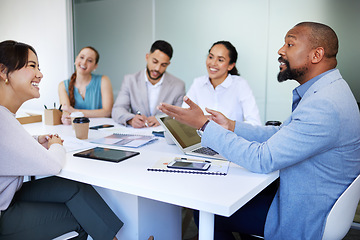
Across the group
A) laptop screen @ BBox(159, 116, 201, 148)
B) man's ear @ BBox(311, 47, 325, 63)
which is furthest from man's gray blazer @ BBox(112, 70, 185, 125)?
man's ear @ BBox(311, 47, 325, 63)

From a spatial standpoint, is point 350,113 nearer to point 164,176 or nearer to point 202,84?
point 164,176

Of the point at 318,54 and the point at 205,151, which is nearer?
the point at 318,54

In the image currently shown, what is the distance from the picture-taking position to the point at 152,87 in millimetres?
3391

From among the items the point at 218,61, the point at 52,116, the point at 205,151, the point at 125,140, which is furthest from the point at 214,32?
the point at 205,151

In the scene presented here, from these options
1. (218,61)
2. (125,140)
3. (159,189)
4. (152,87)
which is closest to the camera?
(159,189)

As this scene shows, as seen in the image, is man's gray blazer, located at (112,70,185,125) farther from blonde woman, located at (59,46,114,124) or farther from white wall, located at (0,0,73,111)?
white wall, located at (0,0,73,111)

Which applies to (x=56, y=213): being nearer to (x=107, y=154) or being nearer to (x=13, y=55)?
(x=107, y=154)

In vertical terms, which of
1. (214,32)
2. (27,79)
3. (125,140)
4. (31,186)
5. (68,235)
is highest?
(214,32)

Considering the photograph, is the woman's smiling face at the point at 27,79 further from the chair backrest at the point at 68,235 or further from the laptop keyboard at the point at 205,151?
the laptop keyboard at the point at 205,151

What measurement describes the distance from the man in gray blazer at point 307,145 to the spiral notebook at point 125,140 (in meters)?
0.42

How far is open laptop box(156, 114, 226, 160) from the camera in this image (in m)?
1.65

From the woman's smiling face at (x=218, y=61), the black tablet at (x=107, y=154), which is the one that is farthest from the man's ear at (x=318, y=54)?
the woman's smiling face at (x=218, y=61)

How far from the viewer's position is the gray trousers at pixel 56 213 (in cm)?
137

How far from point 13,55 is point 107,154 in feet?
2.19
